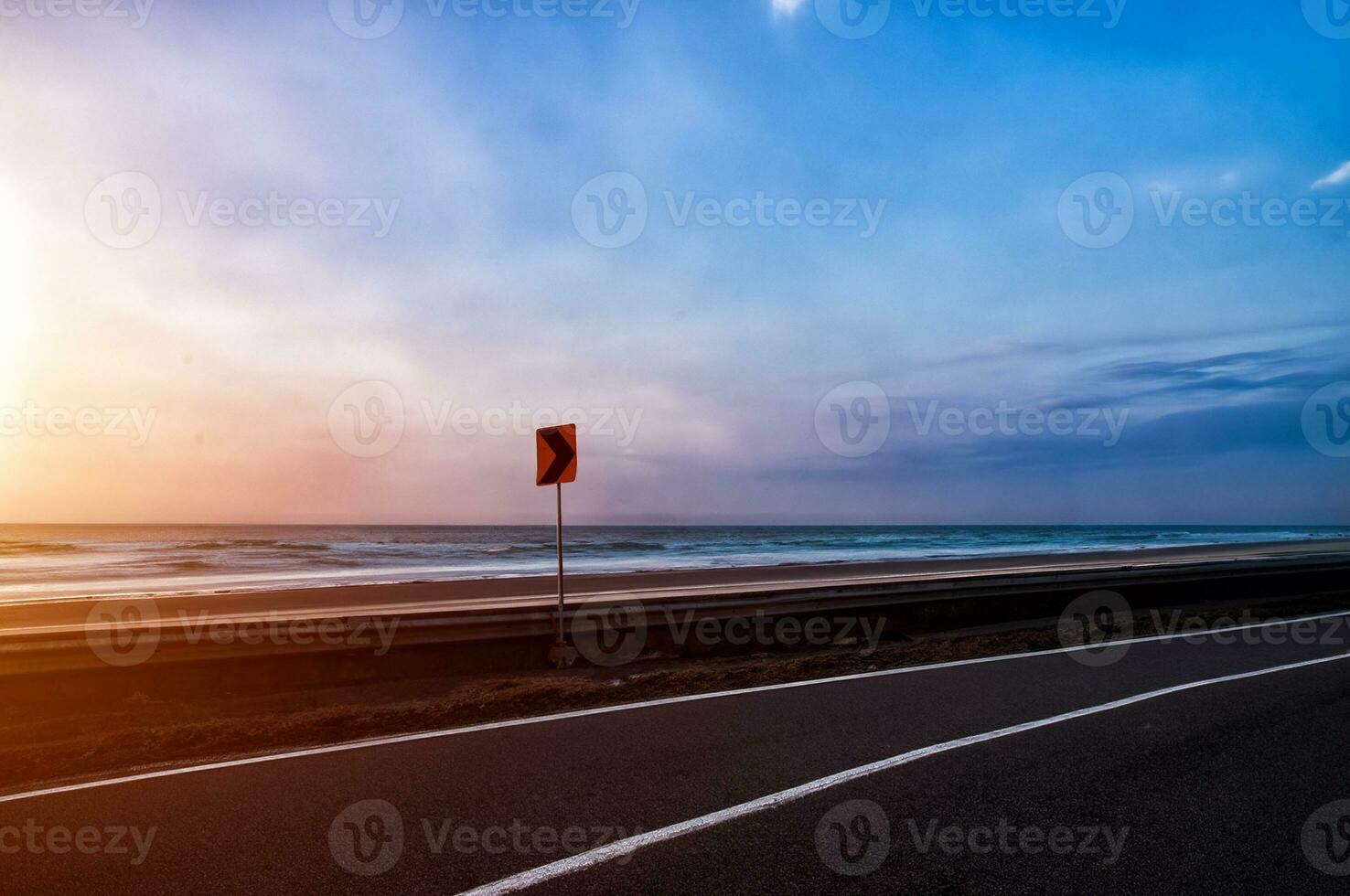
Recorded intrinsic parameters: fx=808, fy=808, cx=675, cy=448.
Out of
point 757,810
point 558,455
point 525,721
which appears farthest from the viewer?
point 558,455

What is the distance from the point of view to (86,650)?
7867mm

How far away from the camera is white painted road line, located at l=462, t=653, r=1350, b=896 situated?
372 centimetres

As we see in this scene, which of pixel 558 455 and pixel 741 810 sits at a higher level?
pixel 558 455

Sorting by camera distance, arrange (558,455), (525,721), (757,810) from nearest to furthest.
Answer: (757,810) < (525,721) < (558,455)

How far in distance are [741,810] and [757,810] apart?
93 mm

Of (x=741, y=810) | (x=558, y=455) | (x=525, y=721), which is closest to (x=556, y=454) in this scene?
(x=558, y=455)

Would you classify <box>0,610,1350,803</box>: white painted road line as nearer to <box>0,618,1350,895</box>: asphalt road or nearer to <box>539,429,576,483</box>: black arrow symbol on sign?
<box>0,618,1350,895</box>: asphalt road

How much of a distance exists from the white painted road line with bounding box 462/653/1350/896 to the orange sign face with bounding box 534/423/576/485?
17.7 ft

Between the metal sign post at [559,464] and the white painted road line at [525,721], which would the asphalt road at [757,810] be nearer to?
the white painted road line at [525,721]

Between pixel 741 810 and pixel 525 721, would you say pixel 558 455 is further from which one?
pixel 741 810

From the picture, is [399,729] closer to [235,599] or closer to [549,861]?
[549,861]

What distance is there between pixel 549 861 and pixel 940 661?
670 cm

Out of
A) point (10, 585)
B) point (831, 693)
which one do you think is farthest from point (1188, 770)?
point (10, 585)

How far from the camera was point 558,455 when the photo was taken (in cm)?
995
